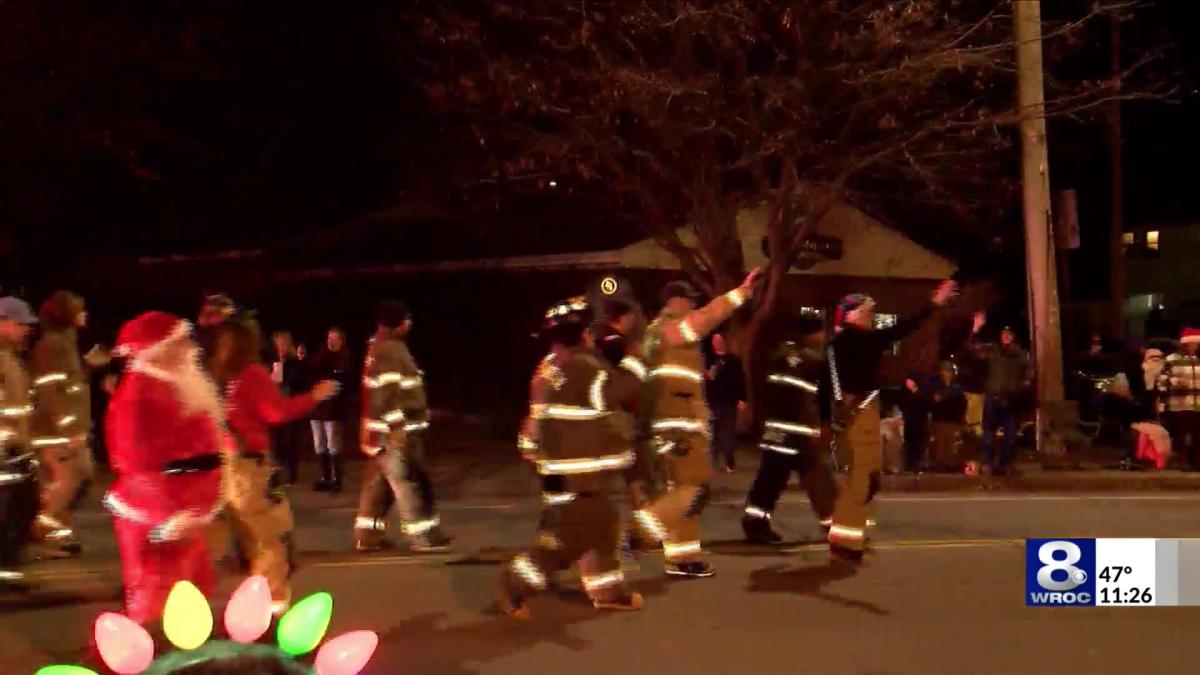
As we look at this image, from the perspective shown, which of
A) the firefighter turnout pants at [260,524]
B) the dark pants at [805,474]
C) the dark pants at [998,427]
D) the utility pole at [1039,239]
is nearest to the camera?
the firefighter turnout pants at [260,524]

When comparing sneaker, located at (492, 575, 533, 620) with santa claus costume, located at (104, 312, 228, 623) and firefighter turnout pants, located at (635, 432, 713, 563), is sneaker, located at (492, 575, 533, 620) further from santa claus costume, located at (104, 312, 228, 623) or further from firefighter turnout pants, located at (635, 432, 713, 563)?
santa claus costume, located at (104, 312, 228, 623)

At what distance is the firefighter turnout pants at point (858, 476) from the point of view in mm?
8336

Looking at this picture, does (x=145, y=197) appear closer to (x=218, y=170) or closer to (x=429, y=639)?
(x=218, y=170)

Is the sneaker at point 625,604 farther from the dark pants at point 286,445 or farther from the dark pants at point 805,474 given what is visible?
the dark pants at point 286,445

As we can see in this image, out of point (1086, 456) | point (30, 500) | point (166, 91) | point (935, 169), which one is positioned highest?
point (166, 91)

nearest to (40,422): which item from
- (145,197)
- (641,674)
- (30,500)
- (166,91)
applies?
(30,500)

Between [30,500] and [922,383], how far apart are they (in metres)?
9.45

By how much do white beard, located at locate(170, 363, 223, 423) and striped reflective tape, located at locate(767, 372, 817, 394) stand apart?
4.33 metres

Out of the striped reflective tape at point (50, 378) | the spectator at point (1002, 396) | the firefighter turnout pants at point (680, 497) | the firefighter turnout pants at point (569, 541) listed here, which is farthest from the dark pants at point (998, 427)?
the striped reflective tape at point (50, 378)

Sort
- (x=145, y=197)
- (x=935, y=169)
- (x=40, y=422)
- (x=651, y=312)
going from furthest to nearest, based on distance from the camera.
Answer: (x=145, y=197)
(x=651, y=312)
(x=935, y=169)
(x=40, y=422)

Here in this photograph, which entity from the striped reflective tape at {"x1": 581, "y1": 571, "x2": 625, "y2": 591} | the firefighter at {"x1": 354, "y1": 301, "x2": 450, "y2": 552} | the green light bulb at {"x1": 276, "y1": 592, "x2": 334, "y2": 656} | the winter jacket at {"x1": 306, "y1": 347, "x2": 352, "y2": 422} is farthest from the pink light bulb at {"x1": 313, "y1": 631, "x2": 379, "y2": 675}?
the winter jacket at {"x1": 306, "y1": 347, "x2": 352, "y2": 422}

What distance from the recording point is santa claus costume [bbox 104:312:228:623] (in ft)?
17.8

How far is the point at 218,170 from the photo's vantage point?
86.6ft
